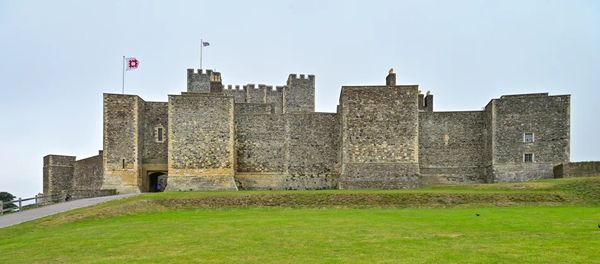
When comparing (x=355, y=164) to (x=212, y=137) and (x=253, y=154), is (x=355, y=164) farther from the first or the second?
(x=212, y=137)

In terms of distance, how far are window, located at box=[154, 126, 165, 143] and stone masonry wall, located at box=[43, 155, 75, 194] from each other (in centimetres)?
1563

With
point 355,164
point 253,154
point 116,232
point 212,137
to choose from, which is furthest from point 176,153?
point 116,232

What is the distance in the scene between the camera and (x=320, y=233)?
14195 millimetres

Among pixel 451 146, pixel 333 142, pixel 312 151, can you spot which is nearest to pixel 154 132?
pixel 312 151

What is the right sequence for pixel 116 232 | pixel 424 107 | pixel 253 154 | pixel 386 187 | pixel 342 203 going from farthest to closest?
pixel 424 107, pixel 253 154, pixel 386 187, pixel 342 203, pixel 116 232

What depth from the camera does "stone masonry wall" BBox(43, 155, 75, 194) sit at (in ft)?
160

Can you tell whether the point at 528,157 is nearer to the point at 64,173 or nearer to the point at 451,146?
the point at 451,146

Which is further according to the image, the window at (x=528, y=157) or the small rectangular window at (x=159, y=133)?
the small rectangular window at (x=159, y=133)

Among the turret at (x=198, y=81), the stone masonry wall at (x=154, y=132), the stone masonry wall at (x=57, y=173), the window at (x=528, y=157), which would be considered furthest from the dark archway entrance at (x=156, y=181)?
the window at (x=528, y=157)

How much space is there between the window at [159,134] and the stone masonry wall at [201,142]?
207cm

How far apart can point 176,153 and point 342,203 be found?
1596cm

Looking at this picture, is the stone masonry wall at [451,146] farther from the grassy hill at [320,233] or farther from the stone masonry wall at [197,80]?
the stone masonry wall at [197,80]

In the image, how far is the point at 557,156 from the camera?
36.5 metres

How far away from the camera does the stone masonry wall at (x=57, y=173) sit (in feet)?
160
